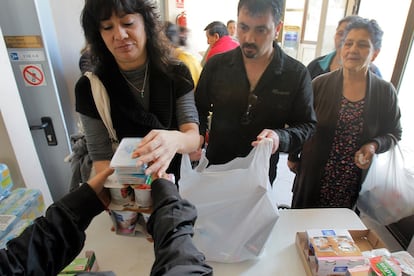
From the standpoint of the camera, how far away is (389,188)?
51.7 inches

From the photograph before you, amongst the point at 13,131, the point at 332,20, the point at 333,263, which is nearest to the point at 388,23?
the point at 332,20

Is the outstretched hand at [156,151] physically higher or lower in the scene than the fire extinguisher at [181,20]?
lower

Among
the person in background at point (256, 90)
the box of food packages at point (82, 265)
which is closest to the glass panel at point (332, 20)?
the person in background at point (256, 90)

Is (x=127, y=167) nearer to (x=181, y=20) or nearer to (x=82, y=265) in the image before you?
(x=82, y=265)

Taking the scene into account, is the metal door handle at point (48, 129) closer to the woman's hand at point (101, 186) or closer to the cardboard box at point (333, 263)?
the woman's hand at point (101, 186)

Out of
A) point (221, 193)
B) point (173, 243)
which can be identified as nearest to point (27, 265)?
point (173, 243)

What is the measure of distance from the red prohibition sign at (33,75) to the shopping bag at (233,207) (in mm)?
1103

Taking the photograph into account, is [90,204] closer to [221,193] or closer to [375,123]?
[221,193]

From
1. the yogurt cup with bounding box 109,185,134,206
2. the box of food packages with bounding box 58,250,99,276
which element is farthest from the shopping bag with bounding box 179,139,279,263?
the box of food packages with bounding box 58,250,99,276

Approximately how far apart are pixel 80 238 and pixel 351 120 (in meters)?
1.24

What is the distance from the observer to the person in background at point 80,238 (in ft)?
1.40

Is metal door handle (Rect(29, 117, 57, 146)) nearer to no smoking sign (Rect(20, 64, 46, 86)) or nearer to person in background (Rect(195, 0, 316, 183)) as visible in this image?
no smoking sign (Rect(20, 64, 46, 86))

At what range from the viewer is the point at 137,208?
0.67 metres

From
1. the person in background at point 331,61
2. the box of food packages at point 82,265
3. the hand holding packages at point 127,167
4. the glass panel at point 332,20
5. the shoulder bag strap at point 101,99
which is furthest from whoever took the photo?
the glass panel at point 332,20
